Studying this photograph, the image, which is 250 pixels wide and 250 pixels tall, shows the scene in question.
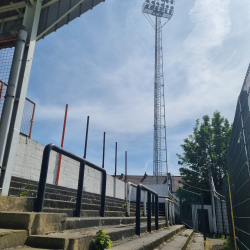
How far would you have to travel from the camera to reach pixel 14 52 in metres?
3.46

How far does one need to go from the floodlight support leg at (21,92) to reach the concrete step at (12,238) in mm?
1245

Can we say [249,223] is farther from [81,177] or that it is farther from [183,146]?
[183,146]

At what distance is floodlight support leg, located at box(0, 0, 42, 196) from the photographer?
3.07 metres

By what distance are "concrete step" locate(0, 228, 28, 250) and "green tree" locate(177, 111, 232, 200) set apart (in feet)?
72.5

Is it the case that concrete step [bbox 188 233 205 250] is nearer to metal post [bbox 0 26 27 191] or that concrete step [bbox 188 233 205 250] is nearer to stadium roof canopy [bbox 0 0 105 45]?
metal post [bbox 0 26 27 191]

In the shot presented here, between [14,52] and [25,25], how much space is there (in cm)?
58

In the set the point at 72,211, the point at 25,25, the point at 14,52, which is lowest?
the point at 72,211

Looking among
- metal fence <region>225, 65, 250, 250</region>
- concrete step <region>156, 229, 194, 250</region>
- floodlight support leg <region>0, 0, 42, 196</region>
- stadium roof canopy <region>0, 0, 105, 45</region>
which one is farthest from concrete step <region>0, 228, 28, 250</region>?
stadium roof canopy <region>0, 0, 105, 45</region>

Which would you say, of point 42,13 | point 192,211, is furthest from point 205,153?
point 42,13

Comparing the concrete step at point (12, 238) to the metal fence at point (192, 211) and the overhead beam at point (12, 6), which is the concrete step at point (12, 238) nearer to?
the overhead beam at point (12, 6)

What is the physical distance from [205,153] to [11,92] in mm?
23551

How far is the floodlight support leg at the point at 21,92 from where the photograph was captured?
307 cm

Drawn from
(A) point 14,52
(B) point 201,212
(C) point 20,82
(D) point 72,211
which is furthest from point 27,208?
(B) point 201,212

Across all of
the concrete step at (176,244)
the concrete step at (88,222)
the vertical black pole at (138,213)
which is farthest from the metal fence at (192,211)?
the concrete step at (88,222)
